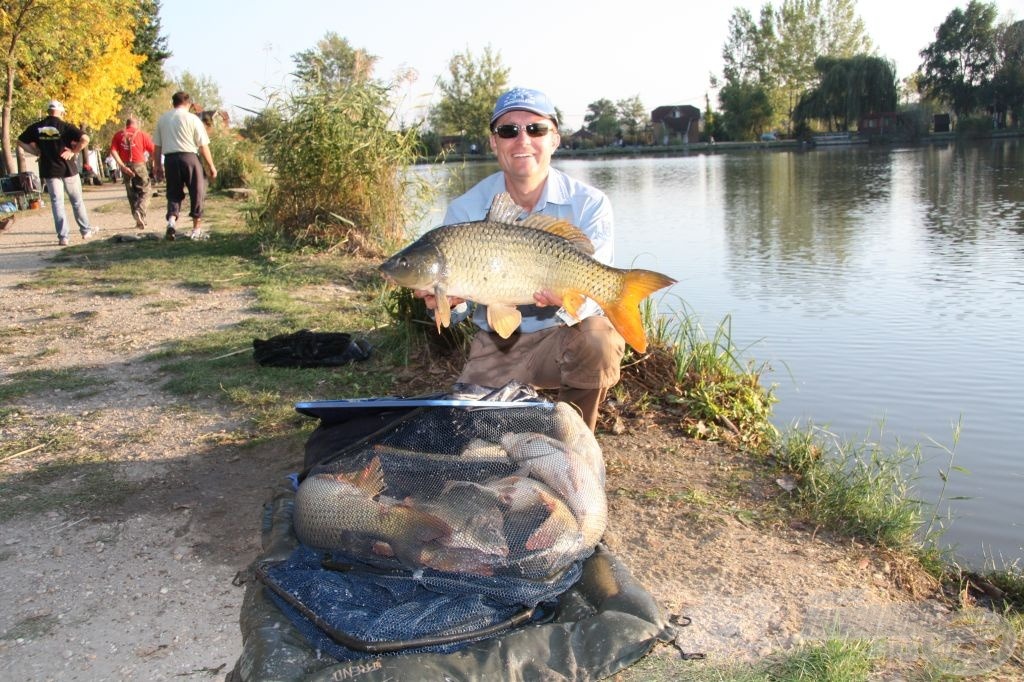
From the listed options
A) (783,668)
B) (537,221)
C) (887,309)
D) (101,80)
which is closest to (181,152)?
(887,309)

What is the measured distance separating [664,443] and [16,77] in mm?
21471

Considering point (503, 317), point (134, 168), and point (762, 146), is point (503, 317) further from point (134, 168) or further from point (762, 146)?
point (762, 146)

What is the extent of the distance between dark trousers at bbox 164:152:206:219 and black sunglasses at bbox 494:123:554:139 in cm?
855

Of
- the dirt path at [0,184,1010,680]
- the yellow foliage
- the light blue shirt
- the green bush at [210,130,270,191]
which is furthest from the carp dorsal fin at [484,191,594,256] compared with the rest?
the yellow foliage

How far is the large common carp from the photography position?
3152 mm

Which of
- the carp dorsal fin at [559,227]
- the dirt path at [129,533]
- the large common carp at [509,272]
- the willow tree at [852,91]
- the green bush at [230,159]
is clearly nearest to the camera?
the dirt path at [129,533]

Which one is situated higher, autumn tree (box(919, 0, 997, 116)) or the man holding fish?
autumn tree (box(919, 0, 997, 116))

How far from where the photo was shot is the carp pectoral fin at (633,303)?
3.24 meters

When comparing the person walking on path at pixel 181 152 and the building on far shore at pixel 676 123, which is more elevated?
the building on far shore at pixel 676 123

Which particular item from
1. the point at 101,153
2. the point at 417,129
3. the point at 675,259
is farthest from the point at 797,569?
the point at 101,153

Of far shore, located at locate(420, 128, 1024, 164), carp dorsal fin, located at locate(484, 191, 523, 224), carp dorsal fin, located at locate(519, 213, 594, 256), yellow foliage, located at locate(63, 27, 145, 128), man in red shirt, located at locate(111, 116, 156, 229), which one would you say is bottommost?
carp dorsal fin, located at locate(519, 213, 594, 256)

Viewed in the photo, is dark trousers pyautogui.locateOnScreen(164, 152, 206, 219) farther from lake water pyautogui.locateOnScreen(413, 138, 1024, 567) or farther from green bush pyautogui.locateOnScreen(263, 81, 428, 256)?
lake water pyautogui.locateOnScreen(413, 138, 1024, 567)

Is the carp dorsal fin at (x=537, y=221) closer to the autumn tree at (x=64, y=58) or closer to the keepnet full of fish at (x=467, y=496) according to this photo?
the keepnet full of fish at (x=467, y=496)

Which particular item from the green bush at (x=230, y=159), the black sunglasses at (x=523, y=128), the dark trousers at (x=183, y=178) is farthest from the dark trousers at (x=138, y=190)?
the black sunglasses at (x=523, y=128)
